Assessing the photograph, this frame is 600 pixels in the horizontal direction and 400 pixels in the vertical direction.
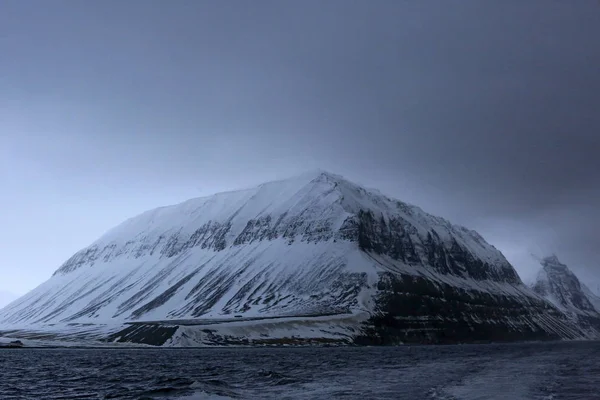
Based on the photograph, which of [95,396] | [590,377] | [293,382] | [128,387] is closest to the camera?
[95,396]

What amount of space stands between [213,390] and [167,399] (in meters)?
7.85

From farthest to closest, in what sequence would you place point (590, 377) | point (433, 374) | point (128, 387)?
point (433, 374), point (590, 377), point (128, 387)

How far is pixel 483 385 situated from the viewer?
6994 cm

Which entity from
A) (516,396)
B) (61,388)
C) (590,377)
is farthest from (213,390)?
(590,377)

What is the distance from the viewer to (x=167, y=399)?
55.5 metres

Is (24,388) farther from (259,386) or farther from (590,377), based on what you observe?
(590,377)

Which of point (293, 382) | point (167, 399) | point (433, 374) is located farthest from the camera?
point (433, 374)

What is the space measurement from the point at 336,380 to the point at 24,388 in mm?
39153

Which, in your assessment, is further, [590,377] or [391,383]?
[590,377]

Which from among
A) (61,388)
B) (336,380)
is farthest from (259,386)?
(61,388)

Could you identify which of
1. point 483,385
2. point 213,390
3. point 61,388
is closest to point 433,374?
point 483,385

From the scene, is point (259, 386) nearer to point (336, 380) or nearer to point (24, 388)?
point (336, 380)

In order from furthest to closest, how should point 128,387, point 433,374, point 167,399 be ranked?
point 433,374 → point 128,387 → point 167,399

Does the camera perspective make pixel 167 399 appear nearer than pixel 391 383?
Yes
